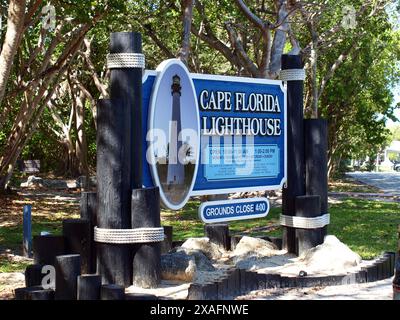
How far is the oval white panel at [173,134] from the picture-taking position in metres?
8.67

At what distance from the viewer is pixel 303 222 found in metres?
10.2

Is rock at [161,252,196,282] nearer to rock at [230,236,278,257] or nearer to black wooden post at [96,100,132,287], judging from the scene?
black wooden post at [96,100,132,287]

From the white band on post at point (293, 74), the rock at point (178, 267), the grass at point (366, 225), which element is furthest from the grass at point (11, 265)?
the grass at point (366, 225)

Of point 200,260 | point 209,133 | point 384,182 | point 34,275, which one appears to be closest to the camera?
point 34,275

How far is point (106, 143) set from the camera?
819cm

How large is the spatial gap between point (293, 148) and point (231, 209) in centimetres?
162

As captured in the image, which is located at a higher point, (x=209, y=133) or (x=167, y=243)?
(x=209, y=133)

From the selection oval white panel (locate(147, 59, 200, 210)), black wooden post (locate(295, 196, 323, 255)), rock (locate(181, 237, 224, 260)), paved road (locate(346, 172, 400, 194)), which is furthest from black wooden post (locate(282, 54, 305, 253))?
paved road (locate(346, 172, 400, 194))

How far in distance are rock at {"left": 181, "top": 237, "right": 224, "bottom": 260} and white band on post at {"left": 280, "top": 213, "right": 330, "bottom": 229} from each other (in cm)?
107

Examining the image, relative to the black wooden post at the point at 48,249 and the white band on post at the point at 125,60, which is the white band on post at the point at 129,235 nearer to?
the black wooden post at the point at 48,249

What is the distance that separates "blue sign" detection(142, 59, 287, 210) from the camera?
872 cm

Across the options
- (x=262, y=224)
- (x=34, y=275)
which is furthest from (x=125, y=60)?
(x=262, y=224)

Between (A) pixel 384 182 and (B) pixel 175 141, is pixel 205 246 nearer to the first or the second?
(B) pixel 175 141
